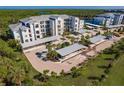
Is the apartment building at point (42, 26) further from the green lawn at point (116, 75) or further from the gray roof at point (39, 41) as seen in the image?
the green lawn at point (116, 75)

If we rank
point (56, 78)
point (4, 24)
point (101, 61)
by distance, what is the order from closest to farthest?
point (56, 78), point (101, 61), point (4, 24)

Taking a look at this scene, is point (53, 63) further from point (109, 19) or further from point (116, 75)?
point (109, 19)

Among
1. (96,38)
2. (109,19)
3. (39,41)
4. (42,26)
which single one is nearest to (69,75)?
(39,41)

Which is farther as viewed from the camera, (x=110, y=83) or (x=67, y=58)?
(x=67, y=58)

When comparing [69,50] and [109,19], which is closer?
[69,50]

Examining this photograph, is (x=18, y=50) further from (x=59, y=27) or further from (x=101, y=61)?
(x=101, y=61)

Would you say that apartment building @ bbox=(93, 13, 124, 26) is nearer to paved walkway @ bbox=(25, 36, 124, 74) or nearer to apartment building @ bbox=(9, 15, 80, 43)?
apartment building @ bbox=(9, 15, 80, 43)

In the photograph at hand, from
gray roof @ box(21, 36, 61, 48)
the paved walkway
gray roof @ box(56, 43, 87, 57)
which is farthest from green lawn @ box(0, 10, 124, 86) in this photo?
gray roof @ box(56, 43, 87, 57)
